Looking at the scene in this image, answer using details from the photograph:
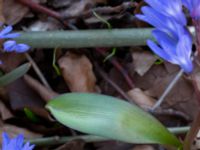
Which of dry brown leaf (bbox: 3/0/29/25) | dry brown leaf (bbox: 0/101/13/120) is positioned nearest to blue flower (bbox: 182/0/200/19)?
dry brown leaf (bbox: 0/101/13/120)

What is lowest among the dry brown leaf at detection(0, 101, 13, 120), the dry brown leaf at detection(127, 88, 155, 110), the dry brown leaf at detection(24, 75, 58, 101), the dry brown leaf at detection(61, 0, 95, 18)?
the dry brown leaf at detection(127, 88, 155, 110)

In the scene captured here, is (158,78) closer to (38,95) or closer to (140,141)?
(38,95)

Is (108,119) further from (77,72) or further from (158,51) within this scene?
(77,72)

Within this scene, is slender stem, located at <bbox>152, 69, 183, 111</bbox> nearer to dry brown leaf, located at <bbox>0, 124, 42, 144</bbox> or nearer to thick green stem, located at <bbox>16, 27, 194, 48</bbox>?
thick green stem, located at <bbox>16, 27, 194, 48</bbox>

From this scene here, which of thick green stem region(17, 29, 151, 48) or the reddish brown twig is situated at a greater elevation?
thick green stem region(17, 29, 151, 48)

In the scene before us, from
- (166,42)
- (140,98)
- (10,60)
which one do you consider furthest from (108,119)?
(10,60)
